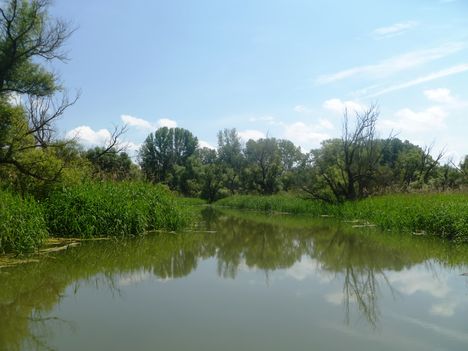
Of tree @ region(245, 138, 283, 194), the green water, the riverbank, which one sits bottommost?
the green water

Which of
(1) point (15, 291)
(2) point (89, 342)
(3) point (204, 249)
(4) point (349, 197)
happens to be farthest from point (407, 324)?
(4) point (349, 197)

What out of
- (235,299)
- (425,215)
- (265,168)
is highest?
(265,168)

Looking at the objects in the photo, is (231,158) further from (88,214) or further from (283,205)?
(88,214)

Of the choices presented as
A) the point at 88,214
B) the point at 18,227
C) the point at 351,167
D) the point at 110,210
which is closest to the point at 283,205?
the point at 351,167

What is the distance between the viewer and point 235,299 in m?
6.40

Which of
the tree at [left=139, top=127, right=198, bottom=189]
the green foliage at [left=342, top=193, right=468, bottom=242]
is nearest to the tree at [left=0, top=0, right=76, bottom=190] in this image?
the green foliage at [left=342, top=193, right=468, bottom=242]

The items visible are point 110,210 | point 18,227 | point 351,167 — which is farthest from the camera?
point 351,167

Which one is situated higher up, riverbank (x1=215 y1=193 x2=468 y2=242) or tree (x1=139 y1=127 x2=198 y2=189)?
tree (x1=139 y1=127 x2=198 y2=189)

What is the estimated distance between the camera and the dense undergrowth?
891cm

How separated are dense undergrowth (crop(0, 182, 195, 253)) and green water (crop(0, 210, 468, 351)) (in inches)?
32.0

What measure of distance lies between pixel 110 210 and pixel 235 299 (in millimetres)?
7196

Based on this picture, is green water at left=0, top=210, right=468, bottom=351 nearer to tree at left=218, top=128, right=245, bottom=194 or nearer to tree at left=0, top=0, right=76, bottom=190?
tree at left=0, top=0, right=76, bottom=190

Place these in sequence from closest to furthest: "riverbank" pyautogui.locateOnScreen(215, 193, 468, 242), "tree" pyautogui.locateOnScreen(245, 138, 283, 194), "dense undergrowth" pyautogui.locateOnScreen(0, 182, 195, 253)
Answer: "dense undergrowth" pyautogui.locateOnScreen(0, 182, 195, 253)
"riverbank" pyautogui.locateOnScreen(215, 193, 468, 242)
"tree" pyautogui.locateOnScreen(245, 138, 283, 194)

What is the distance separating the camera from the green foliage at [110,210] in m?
11.7
